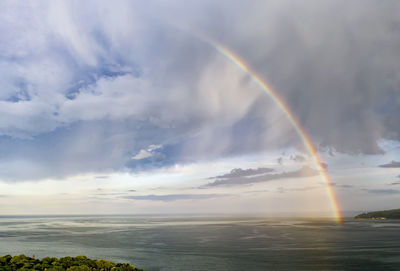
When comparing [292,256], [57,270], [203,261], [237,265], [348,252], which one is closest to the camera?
[57,270]

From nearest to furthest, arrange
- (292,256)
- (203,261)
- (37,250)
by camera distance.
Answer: (203,261), (292,256), (37,250)

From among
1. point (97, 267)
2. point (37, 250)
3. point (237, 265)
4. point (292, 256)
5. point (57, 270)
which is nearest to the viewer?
point (57, 270)

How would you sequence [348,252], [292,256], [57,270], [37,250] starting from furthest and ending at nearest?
[37,250] < [348,252] < [292,256] < [57,270]

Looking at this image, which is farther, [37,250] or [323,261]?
[37,250]

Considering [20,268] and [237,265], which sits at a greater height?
[20,268]

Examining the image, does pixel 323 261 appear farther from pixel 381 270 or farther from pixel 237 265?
pixel 237 265

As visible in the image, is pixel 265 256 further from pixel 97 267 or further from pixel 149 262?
pixel 97 267

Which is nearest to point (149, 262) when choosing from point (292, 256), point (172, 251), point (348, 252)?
point (172, 251)

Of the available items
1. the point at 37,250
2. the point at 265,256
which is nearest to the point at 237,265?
the point at 265,256

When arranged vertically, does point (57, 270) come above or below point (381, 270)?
above
